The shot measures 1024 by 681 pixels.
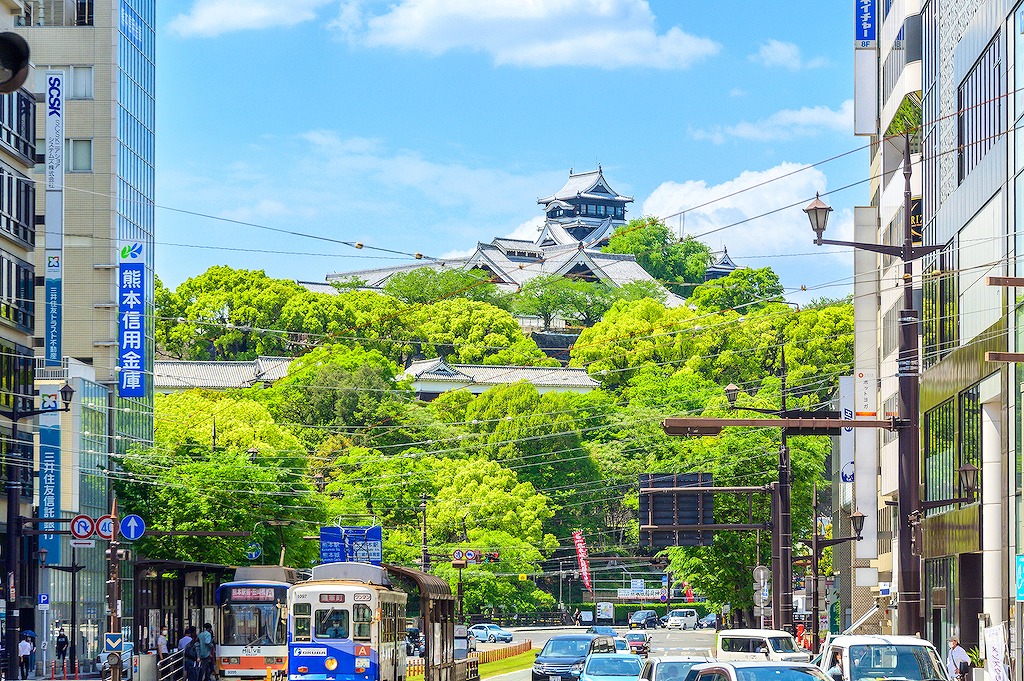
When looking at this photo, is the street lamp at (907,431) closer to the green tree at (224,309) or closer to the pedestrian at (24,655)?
the pedestrian at (24,655)

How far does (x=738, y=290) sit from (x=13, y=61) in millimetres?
148617

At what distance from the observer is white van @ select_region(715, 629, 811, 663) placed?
109 ft

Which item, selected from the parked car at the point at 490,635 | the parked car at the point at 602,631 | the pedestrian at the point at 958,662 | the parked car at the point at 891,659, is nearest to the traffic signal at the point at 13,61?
the parked car at the point at 891,659

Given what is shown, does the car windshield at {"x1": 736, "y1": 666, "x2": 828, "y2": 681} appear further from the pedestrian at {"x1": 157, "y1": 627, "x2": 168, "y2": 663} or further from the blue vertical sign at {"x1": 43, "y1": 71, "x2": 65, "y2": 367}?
the blue vertical sign at {"x1": 43, "y1": 71, "x2": 65, "y2": 367}

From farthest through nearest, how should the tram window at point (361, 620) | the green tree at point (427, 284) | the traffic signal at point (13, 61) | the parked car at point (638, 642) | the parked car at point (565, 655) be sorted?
the green tree at point (427, 284)
the parked car at point (638, 642)
the parked car at point (565, 655)
the tram window at point (361, 620)
the traffic signal at point (13, 61)

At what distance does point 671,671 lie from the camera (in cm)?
2627

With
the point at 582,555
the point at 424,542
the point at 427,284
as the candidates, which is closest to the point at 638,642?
the point at 424,542

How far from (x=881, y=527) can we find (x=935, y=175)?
1948 cm

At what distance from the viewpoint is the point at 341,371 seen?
127m

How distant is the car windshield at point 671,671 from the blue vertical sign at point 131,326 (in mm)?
43909

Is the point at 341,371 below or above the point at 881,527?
above

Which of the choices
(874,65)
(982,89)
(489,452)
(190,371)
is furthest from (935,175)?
(190,371)

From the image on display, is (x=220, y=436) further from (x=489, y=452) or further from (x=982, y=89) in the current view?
(x=982, y=89)

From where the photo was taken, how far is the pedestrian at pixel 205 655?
44.4m
